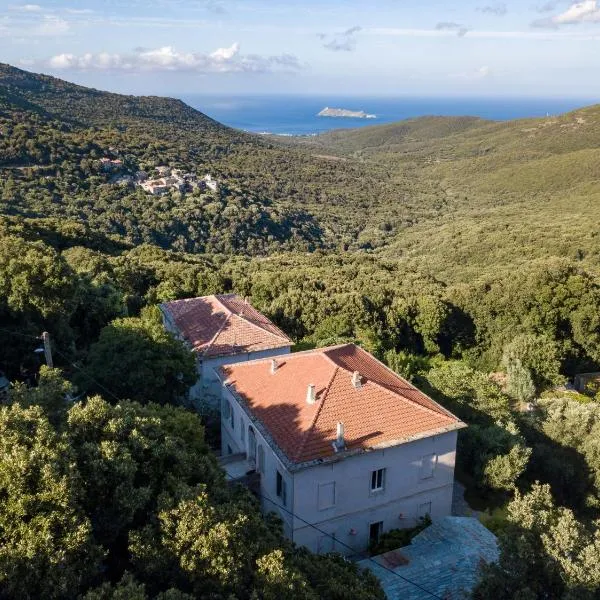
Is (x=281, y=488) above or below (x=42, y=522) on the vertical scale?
below

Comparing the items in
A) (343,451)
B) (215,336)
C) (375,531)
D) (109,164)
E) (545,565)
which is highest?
(109,164)

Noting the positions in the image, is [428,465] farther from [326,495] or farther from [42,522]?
[42,522]

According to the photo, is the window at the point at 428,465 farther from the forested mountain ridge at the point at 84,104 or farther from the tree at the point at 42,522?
the forested mountain ridge at the point at 84,104

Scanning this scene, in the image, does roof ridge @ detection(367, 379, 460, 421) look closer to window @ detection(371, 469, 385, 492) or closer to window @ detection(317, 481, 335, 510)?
window @ detection(371, 469, 385, 492)

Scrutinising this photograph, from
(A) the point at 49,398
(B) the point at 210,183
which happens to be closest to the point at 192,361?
(A) the point at 49,398

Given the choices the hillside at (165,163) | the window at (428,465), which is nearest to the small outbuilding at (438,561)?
the window at (428,465)

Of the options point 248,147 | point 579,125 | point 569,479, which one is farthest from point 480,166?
point 569,479

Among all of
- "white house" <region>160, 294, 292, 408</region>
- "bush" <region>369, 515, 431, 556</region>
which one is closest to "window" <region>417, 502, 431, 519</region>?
"bush" <region>369, 515, 431, 556</region>
